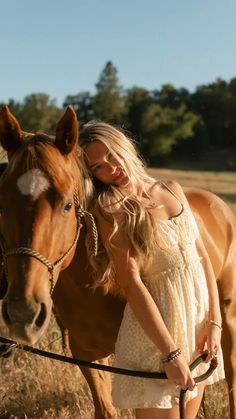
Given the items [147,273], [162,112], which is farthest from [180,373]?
[162,112]

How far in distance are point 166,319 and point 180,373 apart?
0.94ft

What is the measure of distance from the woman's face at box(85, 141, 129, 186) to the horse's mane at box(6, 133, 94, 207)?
127 millimetres

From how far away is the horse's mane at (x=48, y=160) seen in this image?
7.13 ft

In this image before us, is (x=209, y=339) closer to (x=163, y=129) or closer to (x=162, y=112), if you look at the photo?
(x=163, y=129)

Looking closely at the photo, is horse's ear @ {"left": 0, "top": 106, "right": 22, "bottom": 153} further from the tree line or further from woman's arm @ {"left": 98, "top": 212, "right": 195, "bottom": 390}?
the tree line

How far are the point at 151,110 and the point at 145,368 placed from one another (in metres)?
51.6

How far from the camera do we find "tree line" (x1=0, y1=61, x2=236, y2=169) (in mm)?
51656

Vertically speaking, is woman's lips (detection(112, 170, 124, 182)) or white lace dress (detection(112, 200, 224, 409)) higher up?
woman's lips (detection(112, 170, 124, 182))

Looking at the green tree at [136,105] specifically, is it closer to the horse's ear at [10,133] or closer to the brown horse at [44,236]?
the brown horse at [44,236]

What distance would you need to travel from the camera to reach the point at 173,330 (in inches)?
95.2

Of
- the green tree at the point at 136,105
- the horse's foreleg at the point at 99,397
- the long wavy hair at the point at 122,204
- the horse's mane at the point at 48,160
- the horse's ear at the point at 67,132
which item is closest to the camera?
the horse's mane at the point at 48,160

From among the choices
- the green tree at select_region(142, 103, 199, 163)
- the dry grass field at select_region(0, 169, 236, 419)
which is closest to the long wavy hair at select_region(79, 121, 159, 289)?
the dry grass field at select_region(0, 169, 236, 419)

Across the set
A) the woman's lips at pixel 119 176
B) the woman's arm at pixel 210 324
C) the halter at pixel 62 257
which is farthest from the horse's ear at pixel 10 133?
the woman's arm at pixel 210 324

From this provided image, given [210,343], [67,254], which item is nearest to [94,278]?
[67,254]
